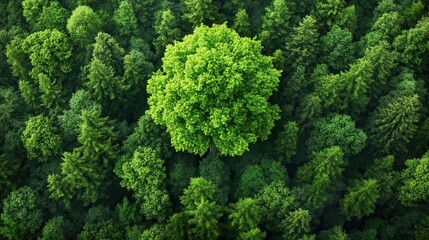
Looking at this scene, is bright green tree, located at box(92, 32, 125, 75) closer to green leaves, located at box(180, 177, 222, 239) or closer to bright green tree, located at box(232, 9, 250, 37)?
bright green tree, located at box(232, 9, 250, 37)

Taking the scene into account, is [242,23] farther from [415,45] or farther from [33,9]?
[33,9]

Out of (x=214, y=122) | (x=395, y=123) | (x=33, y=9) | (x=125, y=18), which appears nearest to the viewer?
(x=214, y=122)

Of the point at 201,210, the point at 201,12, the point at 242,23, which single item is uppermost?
the point at 242,23

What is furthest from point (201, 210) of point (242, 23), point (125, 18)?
point (125, 18)

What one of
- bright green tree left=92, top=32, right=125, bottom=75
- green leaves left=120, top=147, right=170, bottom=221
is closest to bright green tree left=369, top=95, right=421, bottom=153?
green leaves left=120, top=147, right=170, bottom=221

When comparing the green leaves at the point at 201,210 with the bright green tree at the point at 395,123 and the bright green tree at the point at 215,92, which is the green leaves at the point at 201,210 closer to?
the bright green tree at the point at 215,92
